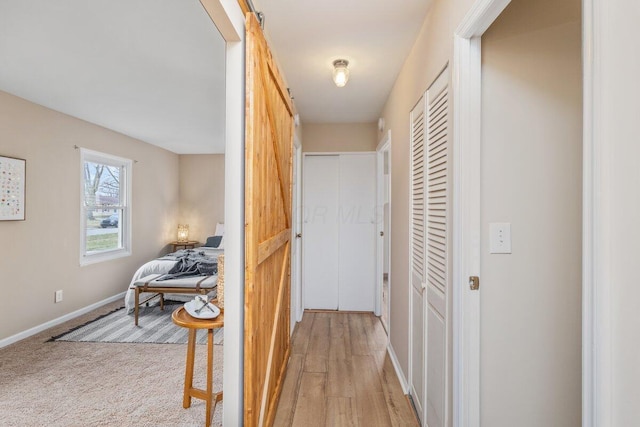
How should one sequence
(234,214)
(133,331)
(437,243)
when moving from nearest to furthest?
(234,214)
(437,243)
(133,331)

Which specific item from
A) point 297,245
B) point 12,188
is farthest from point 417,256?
point 12,188

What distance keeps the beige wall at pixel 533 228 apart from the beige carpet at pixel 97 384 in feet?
5.56

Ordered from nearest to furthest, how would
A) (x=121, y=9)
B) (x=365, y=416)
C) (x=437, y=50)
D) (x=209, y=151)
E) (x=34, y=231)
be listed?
(x=437, y=50), (x=121, y=9), (x=365, y=416), (x=34, y=231), (x=209, y=151)

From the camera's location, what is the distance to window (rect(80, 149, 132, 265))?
4.19 metres

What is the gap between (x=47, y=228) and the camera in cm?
355

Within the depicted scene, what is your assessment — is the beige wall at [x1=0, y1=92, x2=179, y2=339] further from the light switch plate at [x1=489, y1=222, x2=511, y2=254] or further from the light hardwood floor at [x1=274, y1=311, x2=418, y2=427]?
the light switch plate at [x1=489, y1=222, x2=511, y2=254]

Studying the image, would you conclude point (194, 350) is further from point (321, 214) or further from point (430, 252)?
point (321, 214)

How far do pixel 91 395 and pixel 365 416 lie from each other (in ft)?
6.32

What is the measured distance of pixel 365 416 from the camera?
2.01m

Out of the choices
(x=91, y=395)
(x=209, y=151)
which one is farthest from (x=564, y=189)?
(x=209, y=151)

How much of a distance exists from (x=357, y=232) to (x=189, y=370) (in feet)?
8.43
